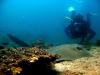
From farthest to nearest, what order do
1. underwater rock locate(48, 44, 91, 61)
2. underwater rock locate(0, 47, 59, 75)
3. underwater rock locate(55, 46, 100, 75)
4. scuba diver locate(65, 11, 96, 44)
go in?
scuba diver locate(65, 11, 96, 44)
underwater rock locate(48, 44, 91, 61)
underwater rock locate(55, 46, 100, 75)
underwater rock locate(0, 47, 59, 75)

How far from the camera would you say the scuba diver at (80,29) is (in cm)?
1395

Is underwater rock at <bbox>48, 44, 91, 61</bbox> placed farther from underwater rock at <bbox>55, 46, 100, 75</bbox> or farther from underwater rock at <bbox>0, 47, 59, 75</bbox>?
underwater rock at <bbox>0, 47, 59, 75</bbox>

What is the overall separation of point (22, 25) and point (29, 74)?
96804 mm

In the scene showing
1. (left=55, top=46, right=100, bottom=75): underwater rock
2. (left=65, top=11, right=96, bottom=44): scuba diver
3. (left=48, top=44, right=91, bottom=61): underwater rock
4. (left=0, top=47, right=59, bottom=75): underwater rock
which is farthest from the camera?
(left=65, top=11, right=96, bottom=44): scuba diver

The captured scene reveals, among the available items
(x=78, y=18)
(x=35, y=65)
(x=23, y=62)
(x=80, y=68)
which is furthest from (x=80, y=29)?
(x=23, y=62)

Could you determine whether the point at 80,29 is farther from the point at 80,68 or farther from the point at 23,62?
the point at 23,62

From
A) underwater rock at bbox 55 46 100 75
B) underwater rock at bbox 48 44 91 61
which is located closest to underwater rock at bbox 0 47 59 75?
underwater rock at bbox 55 46 100 75

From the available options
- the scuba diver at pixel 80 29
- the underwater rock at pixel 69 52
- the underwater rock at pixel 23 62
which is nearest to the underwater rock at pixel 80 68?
the underwater rock at pixel 23 62

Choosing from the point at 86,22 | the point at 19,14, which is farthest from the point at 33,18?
the point at 86,22

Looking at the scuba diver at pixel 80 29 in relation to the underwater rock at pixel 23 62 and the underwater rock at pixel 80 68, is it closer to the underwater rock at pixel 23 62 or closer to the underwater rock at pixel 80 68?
the underwater rock at pixel 80 68

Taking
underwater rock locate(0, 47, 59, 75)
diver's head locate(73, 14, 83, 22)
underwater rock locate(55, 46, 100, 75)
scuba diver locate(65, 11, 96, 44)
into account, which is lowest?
underwater rock locate(55, 46, 100, 75)

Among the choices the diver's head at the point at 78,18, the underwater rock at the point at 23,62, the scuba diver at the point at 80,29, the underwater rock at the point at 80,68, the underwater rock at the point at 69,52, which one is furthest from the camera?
the diver's head at the point at 78,18

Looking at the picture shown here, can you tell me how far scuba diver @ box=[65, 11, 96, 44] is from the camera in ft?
45.8

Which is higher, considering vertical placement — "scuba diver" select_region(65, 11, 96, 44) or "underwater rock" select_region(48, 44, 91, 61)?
"scuba diver" select_region(65, 11, 96, 44)
